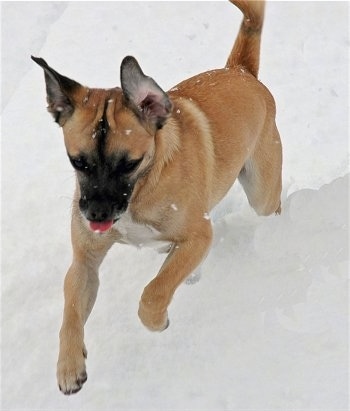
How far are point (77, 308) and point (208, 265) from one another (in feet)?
5.53

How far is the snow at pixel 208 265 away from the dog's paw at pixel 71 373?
27.1 inches

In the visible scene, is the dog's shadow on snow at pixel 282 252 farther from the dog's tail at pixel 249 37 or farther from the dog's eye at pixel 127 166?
the dog's eye at pixel 127 166

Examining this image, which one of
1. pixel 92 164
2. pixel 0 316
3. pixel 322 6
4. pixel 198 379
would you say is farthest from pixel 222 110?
pixel 322 6

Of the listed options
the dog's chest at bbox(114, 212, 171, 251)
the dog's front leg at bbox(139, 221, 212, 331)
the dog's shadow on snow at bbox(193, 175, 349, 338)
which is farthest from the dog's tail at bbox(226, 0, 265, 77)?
the dog's chest at bbox(114, 212, 171, 251)

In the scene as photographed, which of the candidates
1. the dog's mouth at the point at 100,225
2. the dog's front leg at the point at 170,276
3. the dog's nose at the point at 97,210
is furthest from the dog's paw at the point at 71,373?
the dog's nose at the point at 97,210

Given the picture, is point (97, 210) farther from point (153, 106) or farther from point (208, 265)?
point (208, 265)

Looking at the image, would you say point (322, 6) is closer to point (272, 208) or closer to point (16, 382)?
point (272, 208)

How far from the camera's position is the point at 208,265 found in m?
6.46

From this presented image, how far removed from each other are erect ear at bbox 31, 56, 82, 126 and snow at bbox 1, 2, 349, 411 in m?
2.07

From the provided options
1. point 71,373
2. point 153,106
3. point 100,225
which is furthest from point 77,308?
point 153,106

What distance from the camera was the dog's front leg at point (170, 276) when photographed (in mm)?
4984

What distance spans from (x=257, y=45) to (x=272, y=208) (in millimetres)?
1522

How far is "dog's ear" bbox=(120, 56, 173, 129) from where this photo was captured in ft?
14.4

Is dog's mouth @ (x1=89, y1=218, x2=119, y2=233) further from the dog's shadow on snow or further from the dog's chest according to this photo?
the dog's shadow on snow
